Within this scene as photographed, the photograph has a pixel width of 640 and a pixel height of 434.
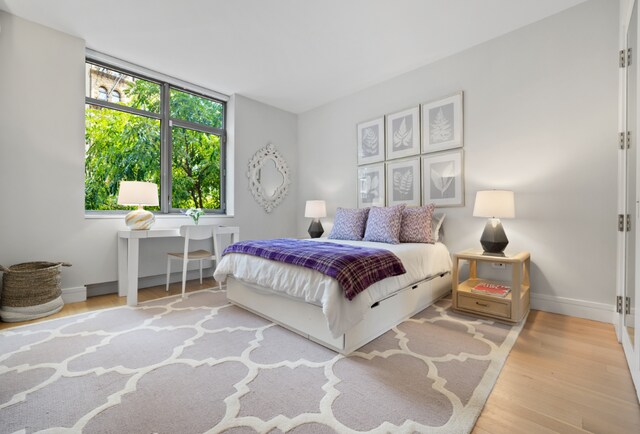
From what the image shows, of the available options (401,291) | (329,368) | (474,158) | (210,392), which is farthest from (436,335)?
(474,158)

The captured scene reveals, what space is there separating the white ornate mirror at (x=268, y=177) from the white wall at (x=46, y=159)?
1879 millimetres

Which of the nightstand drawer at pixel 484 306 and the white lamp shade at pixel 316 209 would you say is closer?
the nightstand drawer at pixel 484 306

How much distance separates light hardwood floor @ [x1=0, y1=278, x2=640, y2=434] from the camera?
1.20 meters

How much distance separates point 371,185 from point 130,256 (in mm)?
2969

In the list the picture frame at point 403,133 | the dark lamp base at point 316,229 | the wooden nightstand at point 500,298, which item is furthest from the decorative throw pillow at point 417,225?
the dark lamp base at point 316,229

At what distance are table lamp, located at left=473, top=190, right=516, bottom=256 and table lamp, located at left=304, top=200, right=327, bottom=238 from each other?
7.16 feet

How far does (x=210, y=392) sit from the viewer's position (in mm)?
1411

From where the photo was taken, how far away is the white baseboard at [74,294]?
286 cm

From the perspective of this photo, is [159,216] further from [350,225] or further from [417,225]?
[417,225]

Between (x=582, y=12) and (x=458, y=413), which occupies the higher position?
(x=582, y=12)

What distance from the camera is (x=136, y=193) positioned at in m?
2.99

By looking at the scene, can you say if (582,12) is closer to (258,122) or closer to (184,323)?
(258,122)

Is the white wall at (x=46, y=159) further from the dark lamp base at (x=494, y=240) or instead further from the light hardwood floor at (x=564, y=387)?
the dark lamp base at (x=494, y=240)

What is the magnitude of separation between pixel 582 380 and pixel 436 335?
0.79 meters
